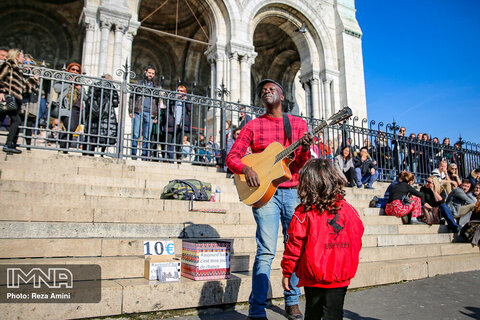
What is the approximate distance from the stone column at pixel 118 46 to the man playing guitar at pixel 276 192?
9080 mm

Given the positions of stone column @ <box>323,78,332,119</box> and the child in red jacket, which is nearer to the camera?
the child in red jacket

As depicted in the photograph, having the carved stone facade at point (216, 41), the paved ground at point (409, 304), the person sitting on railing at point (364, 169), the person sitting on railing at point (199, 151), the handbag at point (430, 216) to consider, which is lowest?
the paved ground at point (409, 304)

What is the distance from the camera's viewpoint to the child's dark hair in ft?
7.48

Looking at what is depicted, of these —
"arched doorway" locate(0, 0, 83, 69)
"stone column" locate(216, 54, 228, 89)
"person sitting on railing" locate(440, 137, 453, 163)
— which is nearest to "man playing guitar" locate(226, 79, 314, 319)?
"stone column" locate(216, 54, 228, 89)

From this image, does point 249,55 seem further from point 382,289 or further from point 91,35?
point 382,289

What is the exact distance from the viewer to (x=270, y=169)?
9.94 ft

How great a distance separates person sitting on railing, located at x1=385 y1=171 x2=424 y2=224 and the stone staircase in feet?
0.73

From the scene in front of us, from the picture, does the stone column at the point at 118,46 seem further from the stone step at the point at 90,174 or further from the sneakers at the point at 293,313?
the sneakers at the point at 293,313

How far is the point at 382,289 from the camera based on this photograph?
14.2 feet

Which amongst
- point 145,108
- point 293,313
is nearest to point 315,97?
point 145,108

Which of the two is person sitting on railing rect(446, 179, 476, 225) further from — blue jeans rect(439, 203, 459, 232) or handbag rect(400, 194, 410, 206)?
handbag rect(400, 194, 410, 206)

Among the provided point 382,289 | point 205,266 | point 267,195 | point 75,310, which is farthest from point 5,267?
point 382,289

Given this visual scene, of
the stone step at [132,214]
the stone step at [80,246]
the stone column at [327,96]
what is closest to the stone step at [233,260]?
the stone step at [80,246]

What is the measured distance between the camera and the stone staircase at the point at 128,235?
10.2 feet
